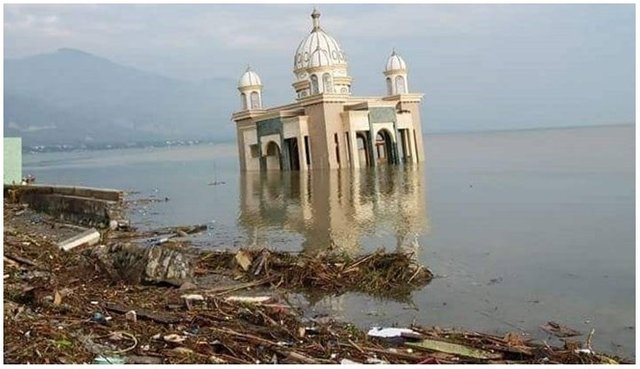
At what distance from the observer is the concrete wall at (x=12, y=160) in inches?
843

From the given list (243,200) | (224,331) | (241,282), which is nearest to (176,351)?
(224,331)

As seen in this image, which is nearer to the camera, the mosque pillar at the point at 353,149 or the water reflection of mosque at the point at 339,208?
the water reflection of mosque at the point at 339,208

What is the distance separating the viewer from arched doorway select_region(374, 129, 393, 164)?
38.1 meters

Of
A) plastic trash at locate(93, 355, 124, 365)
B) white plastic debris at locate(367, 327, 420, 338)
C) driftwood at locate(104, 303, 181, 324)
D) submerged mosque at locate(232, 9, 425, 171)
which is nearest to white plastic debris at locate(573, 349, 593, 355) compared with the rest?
white plastic debris at locate(367, 327, 420, 338)

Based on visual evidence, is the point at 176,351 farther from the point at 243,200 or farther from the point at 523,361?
the point at 243,200

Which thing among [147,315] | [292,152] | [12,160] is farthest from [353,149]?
[147,315]

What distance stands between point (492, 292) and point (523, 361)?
2.95 m

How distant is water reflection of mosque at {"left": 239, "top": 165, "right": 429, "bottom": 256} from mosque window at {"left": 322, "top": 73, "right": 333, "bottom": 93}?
4.65 m

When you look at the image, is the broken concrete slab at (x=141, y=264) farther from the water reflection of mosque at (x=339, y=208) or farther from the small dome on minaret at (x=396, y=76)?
the small dome on minaret at (x=396, y=76)

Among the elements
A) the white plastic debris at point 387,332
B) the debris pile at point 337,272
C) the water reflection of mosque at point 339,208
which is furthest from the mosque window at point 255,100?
the white plastic debris at point 387,332

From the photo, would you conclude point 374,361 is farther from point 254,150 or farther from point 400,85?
point 400,85

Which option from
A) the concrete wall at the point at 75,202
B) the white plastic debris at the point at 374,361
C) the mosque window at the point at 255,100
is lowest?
the white plastic debris at the point at 374,361

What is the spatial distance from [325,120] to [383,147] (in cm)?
793

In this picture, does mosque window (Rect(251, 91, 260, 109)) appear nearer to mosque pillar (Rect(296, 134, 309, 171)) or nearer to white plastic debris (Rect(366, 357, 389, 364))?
mosque pillar (Rect(296, 134, 309, 171))
